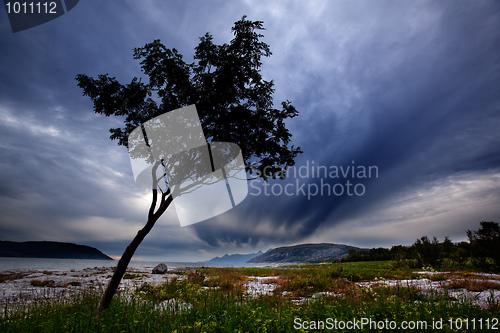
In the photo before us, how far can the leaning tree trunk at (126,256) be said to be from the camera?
571 centimetres

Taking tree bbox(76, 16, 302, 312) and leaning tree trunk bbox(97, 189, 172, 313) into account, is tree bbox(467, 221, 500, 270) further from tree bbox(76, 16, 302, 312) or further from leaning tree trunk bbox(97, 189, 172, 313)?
leaning tree trunk bbox(97, 189, 172, 313)

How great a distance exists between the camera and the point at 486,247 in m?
12.7

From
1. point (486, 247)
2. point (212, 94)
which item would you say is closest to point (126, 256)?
point (212, 94)

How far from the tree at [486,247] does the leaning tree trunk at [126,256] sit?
1751cm

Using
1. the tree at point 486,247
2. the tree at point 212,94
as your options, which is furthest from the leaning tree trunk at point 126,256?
the tree at point 486,247

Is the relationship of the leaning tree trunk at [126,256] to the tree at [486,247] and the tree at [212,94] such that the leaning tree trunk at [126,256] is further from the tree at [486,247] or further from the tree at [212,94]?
the tree at [486,247]

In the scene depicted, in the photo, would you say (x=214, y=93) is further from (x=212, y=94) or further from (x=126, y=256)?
(x=126, y=256)

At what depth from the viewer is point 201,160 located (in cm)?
786

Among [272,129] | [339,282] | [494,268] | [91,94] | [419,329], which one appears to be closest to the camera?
[419,329]

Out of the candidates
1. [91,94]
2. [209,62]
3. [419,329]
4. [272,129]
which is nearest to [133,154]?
[91,94]

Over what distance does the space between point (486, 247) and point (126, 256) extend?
1892 centimetres

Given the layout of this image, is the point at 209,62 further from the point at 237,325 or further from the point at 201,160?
the point at 237,325

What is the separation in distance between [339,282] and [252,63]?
9806 mm

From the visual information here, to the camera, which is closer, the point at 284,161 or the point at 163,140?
the point at 163,140
